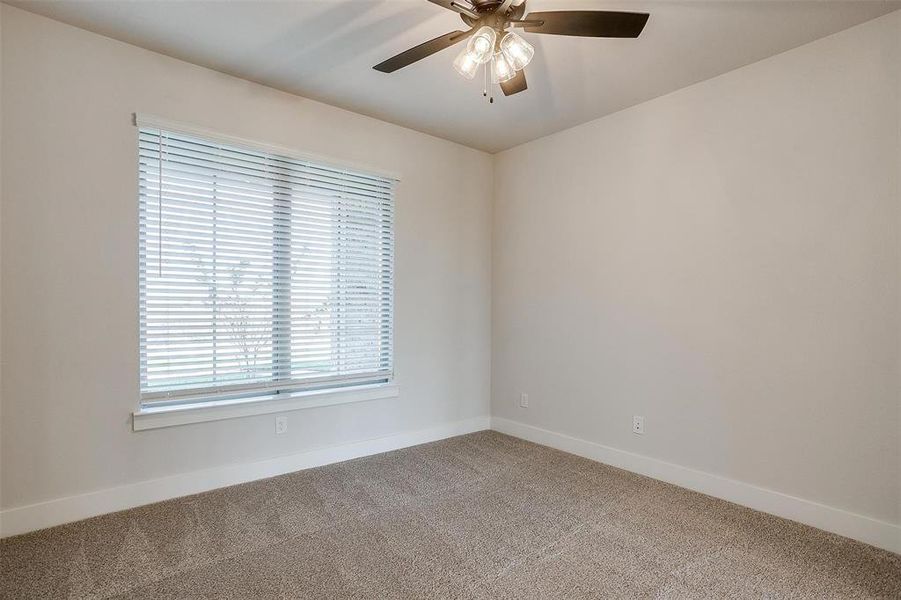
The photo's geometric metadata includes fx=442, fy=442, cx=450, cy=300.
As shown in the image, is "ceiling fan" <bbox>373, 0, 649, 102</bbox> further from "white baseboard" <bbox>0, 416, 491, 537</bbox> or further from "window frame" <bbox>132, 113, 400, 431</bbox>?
"white baseboard" <bbox>0, 416, 491, 537</bbox>

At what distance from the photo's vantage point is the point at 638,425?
3145mm

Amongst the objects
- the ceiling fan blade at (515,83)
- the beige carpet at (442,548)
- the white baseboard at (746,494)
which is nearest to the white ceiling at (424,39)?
the ceiling fan blade at (515,83)

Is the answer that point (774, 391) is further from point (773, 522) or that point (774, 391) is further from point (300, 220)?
point (300, 220)

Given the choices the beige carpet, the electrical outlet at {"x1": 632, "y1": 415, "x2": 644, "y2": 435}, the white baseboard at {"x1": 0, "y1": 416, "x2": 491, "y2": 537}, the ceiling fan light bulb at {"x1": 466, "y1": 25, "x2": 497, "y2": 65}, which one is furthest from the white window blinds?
the electrical outlet at {"x1": 632, "y1": 415, "x2": 644, "y2": 435}

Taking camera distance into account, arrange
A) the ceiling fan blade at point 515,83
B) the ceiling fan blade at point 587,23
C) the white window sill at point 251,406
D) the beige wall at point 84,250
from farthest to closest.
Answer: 1. the white window sill at point 251,406
2. the beige wall at point 84,250
3. the ceiling fan blade at point 515,83
4. the ceiling fan blade at point 587,23

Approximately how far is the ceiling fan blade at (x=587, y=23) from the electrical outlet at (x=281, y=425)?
2.75 meters

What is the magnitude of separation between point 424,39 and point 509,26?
754mm

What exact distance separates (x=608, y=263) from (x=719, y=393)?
3.76 feet

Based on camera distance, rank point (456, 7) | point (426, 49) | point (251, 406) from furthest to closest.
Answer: point (251, 406)
point (426, 49)
point (456, 7)

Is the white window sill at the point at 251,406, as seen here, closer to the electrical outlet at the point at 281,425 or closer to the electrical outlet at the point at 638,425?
the electrical outlet at the point at 281,425

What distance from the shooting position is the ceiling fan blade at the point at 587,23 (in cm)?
165

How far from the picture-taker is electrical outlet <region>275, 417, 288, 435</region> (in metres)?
3.05

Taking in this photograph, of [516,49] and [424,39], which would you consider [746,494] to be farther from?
[424,39]

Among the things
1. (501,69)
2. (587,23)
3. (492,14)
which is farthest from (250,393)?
(587,23)
